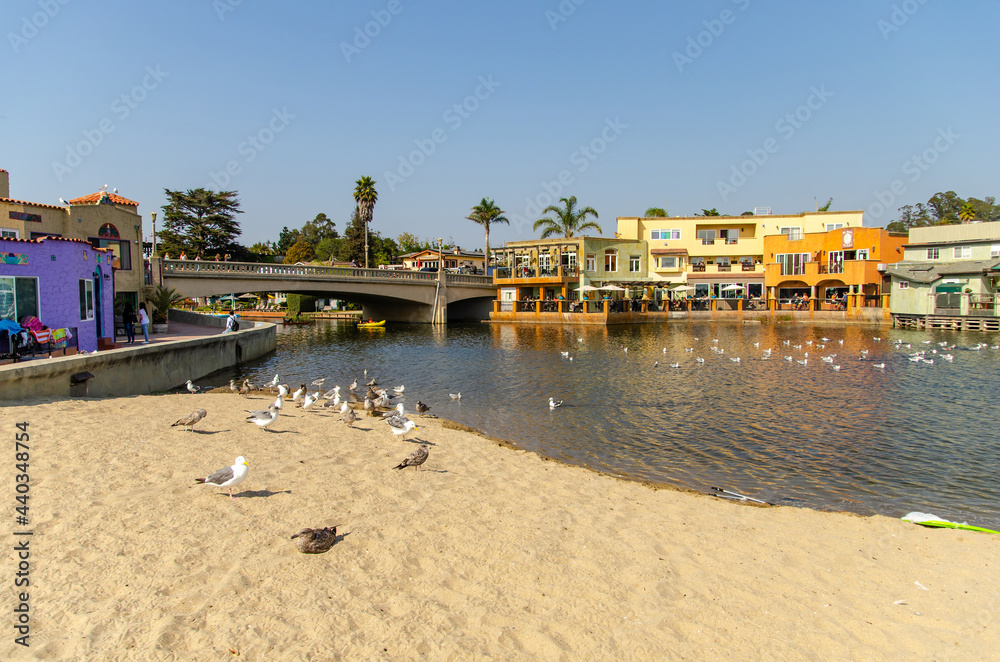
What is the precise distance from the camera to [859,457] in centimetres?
1349

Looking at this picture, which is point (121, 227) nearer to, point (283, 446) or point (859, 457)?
point (283, 446)

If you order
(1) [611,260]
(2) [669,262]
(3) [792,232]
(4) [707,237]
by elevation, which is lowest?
(2) [669,262]

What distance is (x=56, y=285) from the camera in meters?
17.6

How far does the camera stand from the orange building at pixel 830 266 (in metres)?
57.0

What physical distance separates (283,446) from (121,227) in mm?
26758

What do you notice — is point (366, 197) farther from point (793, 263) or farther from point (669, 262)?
point (793, 263)

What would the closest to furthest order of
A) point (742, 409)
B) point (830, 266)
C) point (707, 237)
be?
point (742, 409) < point (830, 266) < point (707, 237)

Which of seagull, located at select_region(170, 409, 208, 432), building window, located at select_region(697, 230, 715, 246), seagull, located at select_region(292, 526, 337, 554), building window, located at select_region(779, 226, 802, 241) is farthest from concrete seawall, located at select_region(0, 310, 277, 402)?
building window, located at select_region(779, 226, 802, 241)

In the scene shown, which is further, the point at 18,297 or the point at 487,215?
the point at 487,215

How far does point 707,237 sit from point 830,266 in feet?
49.4

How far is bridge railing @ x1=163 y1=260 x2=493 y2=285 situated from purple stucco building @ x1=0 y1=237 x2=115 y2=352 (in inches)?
976

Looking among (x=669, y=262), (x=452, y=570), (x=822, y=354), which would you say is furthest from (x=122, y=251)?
(x=669, y=262)

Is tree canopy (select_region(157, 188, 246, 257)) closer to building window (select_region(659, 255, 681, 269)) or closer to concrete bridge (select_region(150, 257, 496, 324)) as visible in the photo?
concrete bridge (select_region(150, 257, 496, 324))

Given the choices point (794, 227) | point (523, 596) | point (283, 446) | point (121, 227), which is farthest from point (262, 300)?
point (523, 596)
